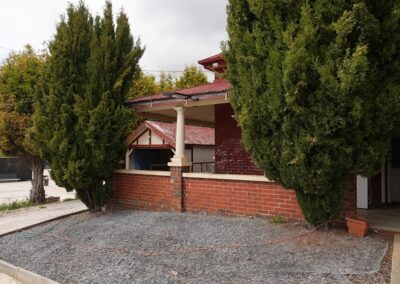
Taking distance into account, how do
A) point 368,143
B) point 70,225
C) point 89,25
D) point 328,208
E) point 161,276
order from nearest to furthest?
point 161,276, point 368,143, point 328,208, point 70,225, point 89,25

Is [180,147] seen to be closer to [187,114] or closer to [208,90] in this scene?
[208,90]

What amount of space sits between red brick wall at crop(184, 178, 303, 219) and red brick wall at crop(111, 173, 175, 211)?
668 millimetres

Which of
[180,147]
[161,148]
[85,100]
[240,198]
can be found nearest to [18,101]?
[161,148]

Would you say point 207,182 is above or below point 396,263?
above

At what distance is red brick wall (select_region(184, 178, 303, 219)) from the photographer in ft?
21.4

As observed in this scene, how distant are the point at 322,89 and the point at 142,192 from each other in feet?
18.9

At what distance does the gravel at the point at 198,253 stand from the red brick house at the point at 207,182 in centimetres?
44

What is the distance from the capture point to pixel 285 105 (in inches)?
197

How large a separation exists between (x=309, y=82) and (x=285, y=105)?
0.47m

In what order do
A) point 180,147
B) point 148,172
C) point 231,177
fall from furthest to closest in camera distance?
point 148,172 → point 180,147 → point 231,177

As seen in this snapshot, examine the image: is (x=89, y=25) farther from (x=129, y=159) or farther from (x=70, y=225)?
(x=129, y=159)

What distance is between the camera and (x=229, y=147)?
10.0 meters

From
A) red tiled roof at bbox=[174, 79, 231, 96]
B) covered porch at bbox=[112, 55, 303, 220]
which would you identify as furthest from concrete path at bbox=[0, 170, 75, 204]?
red tiled roof at bbox=[174, 79, 231, 96]

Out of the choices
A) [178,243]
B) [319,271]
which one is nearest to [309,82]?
[319,271]
